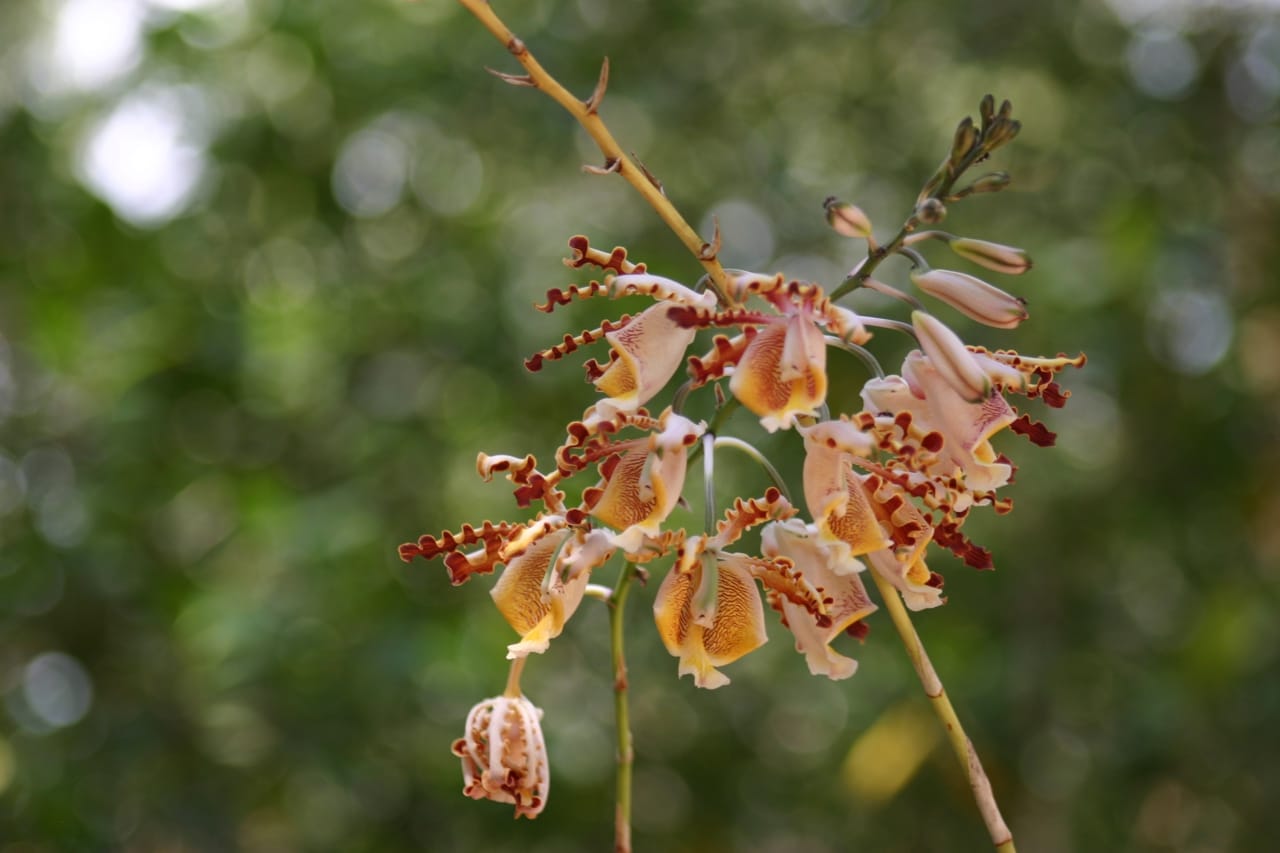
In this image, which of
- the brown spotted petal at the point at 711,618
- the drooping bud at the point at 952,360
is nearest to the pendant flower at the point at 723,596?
the brown spotted petal at the point at 711,618

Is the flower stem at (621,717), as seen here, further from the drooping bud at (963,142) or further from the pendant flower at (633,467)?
the drooping bud at (963,142)

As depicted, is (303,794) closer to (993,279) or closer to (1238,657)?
(993,279)

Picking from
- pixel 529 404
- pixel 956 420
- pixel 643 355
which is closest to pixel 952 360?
pixel 956 420

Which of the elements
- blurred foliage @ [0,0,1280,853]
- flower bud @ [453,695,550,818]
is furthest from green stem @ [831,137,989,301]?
blurred foliage @ [0,0,1280,853]

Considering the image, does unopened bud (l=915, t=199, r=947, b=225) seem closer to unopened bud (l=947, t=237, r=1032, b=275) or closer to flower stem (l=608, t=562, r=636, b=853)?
unopened bud (l=947, t=237, r=1032, b=275)

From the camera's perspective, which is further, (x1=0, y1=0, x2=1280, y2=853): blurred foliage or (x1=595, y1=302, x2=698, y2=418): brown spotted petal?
(x1=0, y1=0, x2=1280, y2=853): blurred foliage

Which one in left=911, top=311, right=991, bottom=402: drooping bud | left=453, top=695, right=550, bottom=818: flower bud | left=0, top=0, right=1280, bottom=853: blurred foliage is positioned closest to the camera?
left=911, top=311, right=991, bottom=402: drooping bud

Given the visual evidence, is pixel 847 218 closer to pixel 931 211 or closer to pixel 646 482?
pixel 931 211
